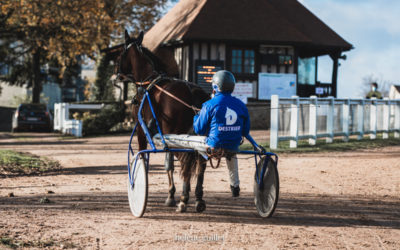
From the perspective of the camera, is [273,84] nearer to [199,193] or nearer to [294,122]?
[294,122]

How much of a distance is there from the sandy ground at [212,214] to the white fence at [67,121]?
1465 cm

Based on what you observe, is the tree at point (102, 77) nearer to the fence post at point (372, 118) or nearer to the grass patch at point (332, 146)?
the fence post at point (372, 118)

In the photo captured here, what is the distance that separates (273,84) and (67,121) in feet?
34.6

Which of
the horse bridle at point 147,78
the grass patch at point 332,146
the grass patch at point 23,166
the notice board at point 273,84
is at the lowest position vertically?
the grass patch at point 23,166

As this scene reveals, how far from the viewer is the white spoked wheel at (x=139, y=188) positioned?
6.13 m

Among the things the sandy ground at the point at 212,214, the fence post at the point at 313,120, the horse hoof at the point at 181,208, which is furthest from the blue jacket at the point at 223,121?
the fence post at the point at 313,120

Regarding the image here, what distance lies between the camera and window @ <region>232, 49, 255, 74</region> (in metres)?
27.7

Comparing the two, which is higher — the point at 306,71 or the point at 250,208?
the point at 306,71

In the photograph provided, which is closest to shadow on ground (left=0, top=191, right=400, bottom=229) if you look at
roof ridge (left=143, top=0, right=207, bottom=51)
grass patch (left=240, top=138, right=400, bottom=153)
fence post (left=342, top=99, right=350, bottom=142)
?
grass patch (left=240, top=138, right=400, bottom=153)

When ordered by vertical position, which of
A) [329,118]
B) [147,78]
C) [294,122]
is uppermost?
[147,78]

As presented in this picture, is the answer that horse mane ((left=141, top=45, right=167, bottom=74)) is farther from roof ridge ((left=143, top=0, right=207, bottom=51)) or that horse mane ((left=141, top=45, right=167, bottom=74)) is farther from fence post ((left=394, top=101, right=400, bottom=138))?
roof ridge ((left=143, top=0, right=207, bottom=51))

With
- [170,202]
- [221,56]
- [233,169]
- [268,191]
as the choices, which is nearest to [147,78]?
[170,202]

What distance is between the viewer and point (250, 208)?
23.4 ft

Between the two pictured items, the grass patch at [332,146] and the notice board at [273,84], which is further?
the notice board at [273,84]
